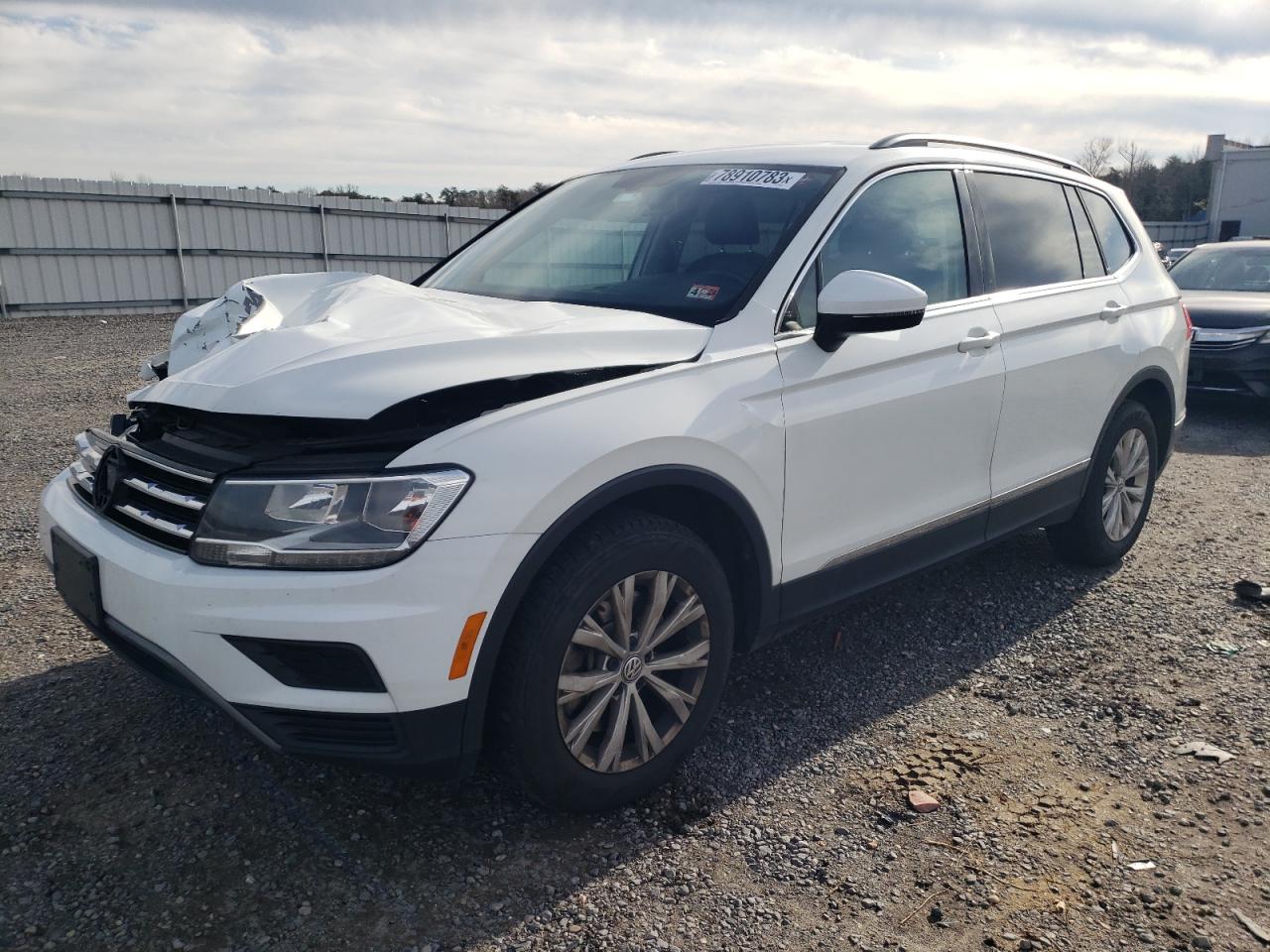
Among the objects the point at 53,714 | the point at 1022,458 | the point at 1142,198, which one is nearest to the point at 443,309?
the point at 53,714

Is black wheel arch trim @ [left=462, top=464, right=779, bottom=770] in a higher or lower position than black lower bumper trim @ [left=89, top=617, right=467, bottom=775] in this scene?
higher

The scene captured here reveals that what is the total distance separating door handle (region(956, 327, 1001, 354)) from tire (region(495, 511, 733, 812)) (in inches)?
55.9

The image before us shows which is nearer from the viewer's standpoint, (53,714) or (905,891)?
(905,891)

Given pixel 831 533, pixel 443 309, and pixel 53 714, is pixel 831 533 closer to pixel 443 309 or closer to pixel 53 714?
pixel 443 309

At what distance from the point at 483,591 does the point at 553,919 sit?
31.9 inches

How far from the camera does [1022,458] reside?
3.98 meters

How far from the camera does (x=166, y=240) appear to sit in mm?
16344

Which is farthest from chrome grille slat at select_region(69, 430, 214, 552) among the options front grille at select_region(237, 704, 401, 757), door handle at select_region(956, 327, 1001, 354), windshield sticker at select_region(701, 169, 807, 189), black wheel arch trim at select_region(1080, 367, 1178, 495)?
black wheel arch trim at select_region(1080, 367, 1178, 495)

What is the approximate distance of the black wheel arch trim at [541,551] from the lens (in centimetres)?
235

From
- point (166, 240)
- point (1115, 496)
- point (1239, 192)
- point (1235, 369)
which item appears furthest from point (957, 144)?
point (1239, 192)

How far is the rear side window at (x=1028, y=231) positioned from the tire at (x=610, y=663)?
2025mm

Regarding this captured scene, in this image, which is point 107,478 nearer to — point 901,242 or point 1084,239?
point 901,242

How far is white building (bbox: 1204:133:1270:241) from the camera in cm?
3042

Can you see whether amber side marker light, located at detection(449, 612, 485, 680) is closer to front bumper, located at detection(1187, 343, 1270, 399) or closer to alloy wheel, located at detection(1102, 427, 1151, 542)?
alloy wheel, located at detection(1102, 427, 1151, 542)
